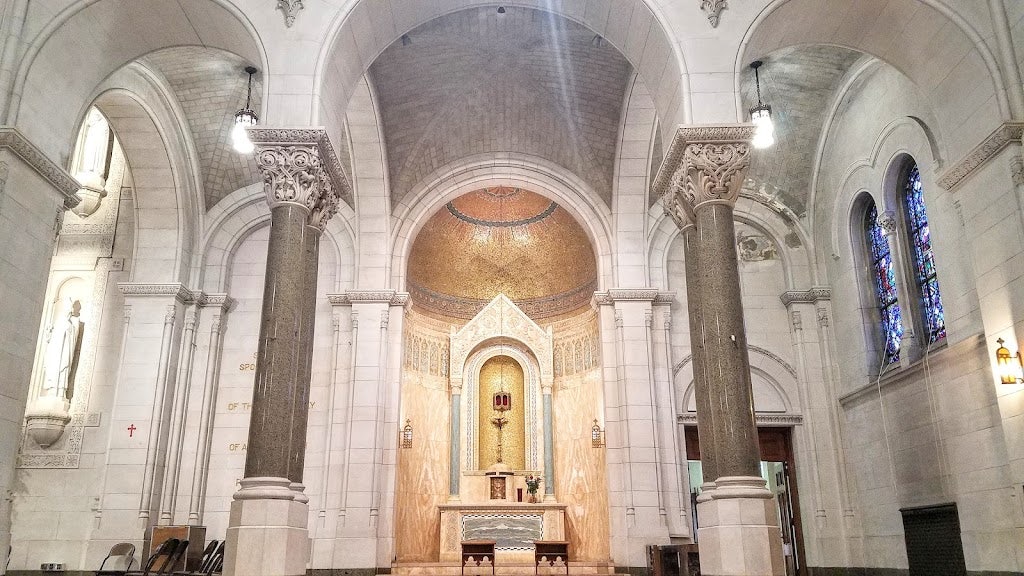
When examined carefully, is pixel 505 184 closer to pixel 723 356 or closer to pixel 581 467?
pixel 581 467

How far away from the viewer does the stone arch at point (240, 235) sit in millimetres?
15406

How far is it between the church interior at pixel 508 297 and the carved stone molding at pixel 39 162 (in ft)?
0.14

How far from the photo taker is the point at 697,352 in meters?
Result: 8.73

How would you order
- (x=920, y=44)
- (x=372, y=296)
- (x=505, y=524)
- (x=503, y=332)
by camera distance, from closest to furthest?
(x=920, y=44)
(x=372, y=296)
(x=505, y=524)
(x=503, y=332)

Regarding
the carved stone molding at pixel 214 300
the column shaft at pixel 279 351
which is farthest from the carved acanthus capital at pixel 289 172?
the carved stone molding at pixel 214 300

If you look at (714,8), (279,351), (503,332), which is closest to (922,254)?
(714,8)

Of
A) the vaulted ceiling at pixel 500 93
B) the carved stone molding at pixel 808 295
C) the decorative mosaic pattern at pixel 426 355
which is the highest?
the vaulted ceiling at pixel 500 93

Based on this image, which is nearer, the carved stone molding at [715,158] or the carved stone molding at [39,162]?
the carved stone molding at [39,162]

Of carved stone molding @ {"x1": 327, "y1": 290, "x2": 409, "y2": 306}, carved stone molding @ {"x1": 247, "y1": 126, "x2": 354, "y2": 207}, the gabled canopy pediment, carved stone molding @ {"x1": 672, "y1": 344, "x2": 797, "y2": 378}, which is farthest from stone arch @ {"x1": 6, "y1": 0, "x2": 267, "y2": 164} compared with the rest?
the gabled canopy pediment

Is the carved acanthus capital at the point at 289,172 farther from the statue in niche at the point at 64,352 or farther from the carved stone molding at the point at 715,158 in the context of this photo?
the statue in niche at the point at 64,352

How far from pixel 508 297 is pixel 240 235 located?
6.49m

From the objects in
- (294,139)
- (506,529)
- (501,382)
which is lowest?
(506,529)

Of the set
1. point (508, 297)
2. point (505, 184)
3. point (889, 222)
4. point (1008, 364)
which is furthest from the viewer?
point (508, 297)

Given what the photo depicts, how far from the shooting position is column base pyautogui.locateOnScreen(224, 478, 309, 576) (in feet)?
25.2
